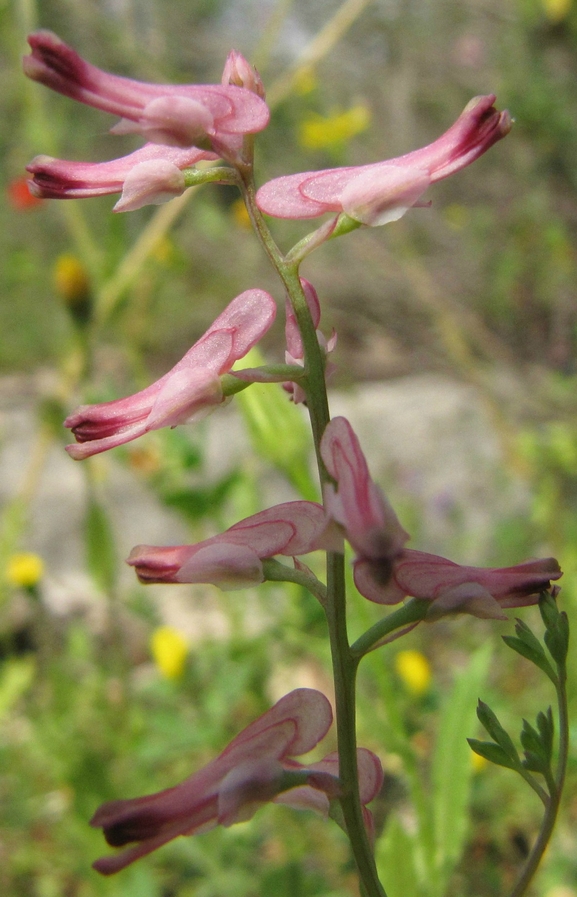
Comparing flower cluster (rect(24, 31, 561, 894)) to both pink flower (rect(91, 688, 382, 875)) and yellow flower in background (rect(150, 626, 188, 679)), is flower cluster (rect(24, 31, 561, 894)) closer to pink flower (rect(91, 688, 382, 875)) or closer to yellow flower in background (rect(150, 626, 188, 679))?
pink flower (rect(91, 688, 382, 875))

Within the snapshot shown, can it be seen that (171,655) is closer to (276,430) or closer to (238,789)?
(276,430)

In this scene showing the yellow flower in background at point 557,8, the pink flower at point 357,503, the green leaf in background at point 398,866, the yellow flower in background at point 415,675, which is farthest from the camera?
the yellow flower in background at point 557,8

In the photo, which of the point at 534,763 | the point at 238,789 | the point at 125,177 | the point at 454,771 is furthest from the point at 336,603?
the point at 454,771

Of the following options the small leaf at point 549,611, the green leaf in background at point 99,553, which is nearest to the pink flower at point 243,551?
the small leaf at point 549,611

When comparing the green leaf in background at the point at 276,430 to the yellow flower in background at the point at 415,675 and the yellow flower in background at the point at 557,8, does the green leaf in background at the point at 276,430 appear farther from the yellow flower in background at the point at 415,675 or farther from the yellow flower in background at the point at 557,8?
the yellow flower in background at the point at 557,8

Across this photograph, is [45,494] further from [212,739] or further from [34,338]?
[34,338]

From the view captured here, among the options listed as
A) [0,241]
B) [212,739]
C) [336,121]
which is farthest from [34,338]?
[212,739]
